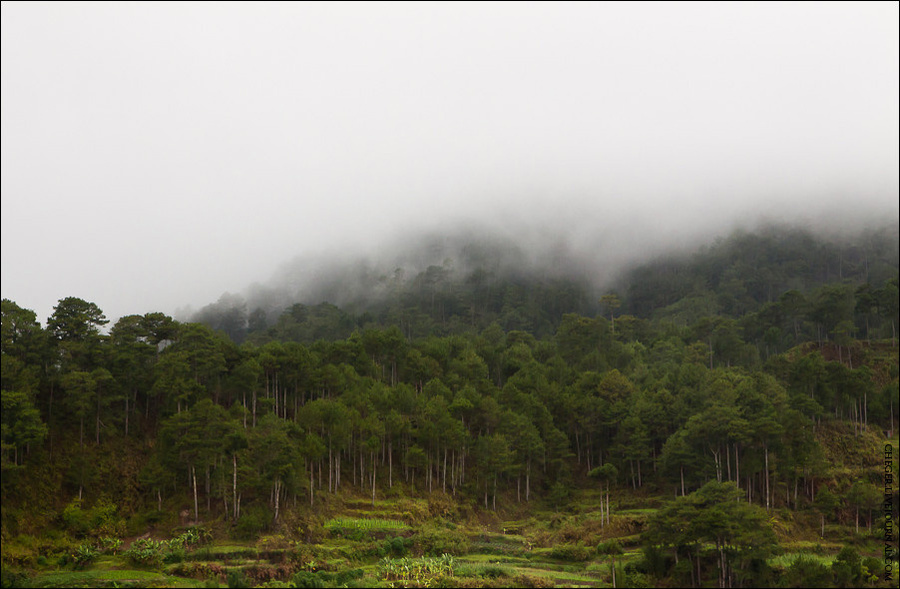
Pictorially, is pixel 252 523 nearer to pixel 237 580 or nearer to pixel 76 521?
pixel 237 580

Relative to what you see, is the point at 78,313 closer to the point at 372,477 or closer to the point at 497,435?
the point at 372,477

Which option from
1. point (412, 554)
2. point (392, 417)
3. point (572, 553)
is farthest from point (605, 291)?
point (412, 554)

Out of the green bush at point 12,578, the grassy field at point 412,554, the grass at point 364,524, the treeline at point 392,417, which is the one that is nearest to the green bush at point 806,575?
the grassy field at point 412,554

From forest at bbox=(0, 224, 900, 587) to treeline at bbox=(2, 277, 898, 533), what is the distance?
0.26 metres

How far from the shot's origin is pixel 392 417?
62.3 meters

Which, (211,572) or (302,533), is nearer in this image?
(211,572)

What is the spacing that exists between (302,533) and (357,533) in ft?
14.0

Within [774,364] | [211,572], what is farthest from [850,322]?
[211,572]

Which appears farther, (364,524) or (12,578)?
(364,524)

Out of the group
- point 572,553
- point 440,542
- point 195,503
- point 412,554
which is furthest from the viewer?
point 440,542

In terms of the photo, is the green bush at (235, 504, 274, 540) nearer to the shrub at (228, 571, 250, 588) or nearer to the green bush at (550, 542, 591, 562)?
the shrub at (228, 571, 250, 588)

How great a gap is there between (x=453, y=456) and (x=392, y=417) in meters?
8.39

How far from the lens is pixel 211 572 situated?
40188 mm

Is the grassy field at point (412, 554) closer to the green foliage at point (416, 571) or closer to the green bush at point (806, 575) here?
the green foliage at point (416, 571)
